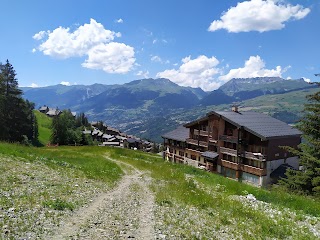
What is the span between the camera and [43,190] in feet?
63.3

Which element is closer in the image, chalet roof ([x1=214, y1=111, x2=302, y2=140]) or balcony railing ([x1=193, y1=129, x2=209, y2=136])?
chalet roof ([x1=214, y1=111, x2=302, y2=140])

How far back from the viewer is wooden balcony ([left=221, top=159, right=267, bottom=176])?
60719mm

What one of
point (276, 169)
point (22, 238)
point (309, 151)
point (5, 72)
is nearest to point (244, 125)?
point (276, 169)

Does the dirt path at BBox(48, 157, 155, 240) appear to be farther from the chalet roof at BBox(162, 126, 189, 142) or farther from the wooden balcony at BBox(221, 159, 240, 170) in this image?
the chalet roof at BBox(162, 126, 189, 142)

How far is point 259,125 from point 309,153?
26840mm

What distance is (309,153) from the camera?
3866cm

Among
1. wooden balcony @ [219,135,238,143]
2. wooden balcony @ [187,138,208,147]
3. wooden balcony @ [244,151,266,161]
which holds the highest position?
wooden balcony @ [219,135,238,143]

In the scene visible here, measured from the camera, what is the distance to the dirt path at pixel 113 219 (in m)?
13.1

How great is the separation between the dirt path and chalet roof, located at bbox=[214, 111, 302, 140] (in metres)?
44.0

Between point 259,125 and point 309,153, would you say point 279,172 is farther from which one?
point 309,153

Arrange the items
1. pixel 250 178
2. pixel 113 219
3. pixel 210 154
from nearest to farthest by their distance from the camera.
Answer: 1. pixel 113 219
2. pixel 250 178
3. pixel 210 154

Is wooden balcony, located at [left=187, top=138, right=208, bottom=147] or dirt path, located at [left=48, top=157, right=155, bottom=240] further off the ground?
dirt path, located at [left=48, top=157, right=155, bottom=240]

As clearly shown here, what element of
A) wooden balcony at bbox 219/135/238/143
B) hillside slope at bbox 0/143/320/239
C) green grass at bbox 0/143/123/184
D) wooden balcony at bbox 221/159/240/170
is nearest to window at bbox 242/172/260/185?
wooden balcony at bbox 221/159/240/170

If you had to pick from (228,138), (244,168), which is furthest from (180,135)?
(244,168)
